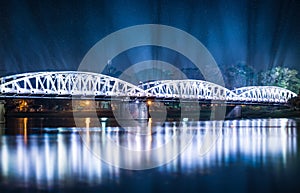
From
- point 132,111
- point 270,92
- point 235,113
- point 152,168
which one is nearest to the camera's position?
point 152,168

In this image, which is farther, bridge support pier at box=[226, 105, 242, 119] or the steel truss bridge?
bridge support pier at box=[226, 105, 242, 119]

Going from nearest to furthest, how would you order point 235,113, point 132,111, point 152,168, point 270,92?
point 152,168
point 132,111
point 235,113
point 270,92

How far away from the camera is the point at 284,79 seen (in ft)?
434

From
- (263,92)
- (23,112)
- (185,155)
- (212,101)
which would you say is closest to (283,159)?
(185,155)

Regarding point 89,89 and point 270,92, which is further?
point 270,92

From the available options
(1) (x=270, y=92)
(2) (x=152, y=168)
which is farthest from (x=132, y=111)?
(2) (x=152, y=168)

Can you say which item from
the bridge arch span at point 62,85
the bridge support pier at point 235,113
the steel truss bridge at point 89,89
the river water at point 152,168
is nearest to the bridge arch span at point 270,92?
the steel truss bridge at point 89,89

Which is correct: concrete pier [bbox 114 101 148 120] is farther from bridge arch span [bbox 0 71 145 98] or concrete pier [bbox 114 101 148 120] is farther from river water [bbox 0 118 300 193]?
river water [bbox 0 118 300 193]

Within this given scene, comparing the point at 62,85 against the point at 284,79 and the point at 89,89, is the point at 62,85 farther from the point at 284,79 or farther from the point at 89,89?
the point at 284,79

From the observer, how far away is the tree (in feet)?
427

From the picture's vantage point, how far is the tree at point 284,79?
427 ft

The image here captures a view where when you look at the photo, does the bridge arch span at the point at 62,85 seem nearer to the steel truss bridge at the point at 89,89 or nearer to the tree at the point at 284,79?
the steel truss bridge at the point at 89,89

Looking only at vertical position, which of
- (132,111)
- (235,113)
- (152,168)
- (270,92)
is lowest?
(235,113)

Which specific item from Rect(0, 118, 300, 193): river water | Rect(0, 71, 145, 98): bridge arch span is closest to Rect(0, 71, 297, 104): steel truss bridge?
Rect(0, 71, 145, 98): bridge arch span
